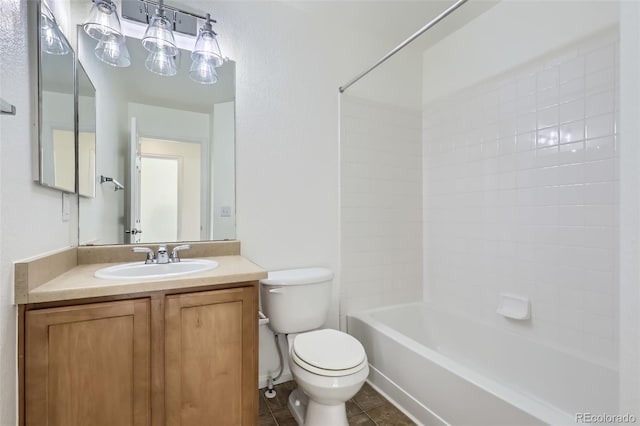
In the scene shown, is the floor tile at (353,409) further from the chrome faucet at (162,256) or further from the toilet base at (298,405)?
the chrome faucet at (162,256)

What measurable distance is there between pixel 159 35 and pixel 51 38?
1.68ft

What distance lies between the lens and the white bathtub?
1272 millimetres

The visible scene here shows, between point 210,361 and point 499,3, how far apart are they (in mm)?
2675

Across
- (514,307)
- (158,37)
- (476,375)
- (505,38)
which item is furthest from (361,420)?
(505,38)

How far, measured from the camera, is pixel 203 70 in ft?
5.74

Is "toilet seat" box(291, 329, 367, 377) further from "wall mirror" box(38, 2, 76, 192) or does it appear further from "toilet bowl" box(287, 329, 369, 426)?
"wall mirror" box(38, 2, 76, 192)

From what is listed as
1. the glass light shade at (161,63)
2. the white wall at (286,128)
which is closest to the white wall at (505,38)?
the white wall at (286,128)

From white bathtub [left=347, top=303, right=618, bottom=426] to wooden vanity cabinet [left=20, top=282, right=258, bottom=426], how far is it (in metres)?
0.90

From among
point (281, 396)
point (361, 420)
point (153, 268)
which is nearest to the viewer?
point (153, 268)

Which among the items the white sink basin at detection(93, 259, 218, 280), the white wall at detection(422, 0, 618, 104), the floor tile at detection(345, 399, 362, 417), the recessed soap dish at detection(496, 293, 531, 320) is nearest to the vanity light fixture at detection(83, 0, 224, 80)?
the white sink basin at detection(93, 259, 218, 280)

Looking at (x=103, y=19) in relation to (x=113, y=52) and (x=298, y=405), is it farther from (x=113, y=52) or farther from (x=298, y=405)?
(x=298, y=405)

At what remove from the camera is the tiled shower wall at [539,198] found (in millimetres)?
1533

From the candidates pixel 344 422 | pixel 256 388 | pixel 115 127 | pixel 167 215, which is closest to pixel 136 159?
pixel 115 127

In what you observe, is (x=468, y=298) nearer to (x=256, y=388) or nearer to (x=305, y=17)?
(x=256, y=388)
